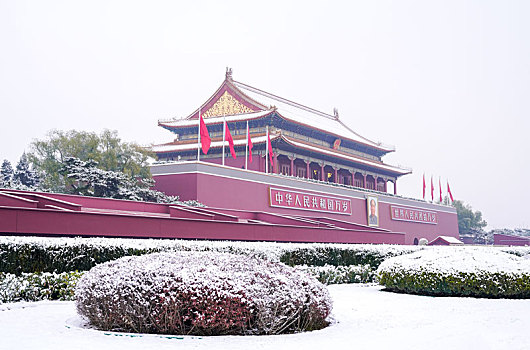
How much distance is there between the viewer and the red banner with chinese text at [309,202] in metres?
29.5

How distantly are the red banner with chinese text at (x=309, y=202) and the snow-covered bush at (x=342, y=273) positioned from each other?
48.0ft

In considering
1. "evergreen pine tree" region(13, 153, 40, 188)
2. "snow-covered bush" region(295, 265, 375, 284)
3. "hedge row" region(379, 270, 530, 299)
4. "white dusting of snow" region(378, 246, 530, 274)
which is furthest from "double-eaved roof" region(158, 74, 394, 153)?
"hedge row" region(379, 270, 530, 299)

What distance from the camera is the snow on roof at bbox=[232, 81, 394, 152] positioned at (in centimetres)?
3862

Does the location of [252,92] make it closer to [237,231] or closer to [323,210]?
[323,210]

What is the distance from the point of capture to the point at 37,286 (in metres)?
8.80

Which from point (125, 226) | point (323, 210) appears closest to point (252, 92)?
point (323, 210)

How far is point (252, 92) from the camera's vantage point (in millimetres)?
40438

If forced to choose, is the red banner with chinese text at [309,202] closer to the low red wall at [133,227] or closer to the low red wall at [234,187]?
the low red wall at [234,187]

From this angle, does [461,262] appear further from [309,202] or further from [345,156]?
[345,156]

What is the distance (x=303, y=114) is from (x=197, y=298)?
38927 millimetres

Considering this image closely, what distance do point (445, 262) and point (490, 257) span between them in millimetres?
899

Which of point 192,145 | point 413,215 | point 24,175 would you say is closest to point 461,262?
point 192,145

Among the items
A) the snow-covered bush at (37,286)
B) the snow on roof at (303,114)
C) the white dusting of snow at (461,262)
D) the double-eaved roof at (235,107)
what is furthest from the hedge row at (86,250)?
the snow on roof at (303,114)

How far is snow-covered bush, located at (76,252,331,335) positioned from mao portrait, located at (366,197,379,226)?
3222cm
